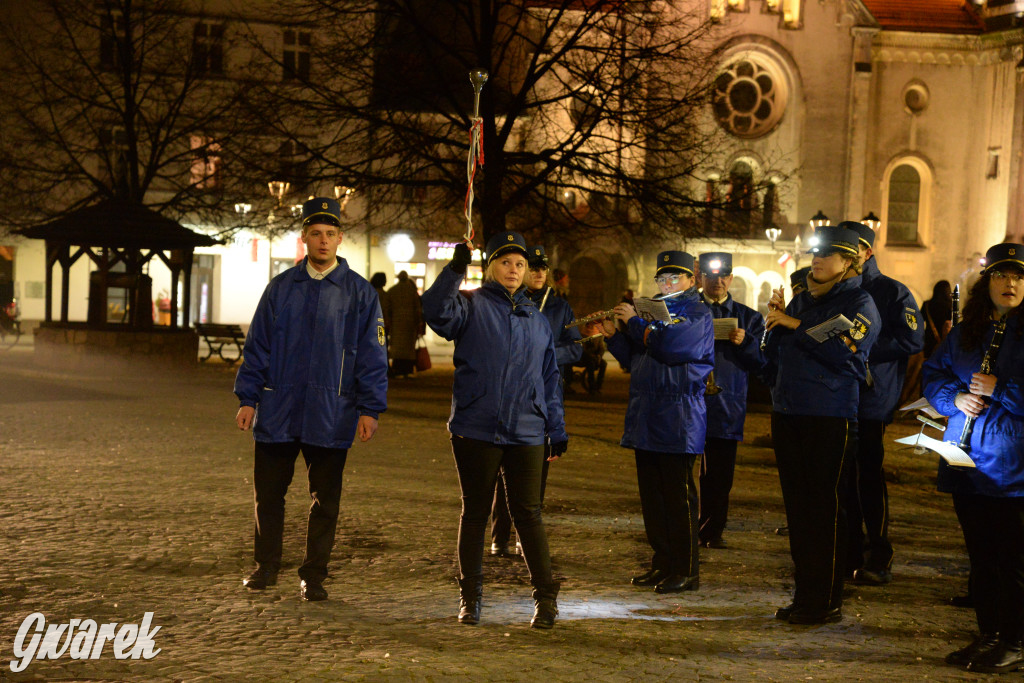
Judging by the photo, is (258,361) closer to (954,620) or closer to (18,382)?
(954,620)

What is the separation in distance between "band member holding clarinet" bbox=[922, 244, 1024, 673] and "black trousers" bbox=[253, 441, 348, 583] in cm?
314

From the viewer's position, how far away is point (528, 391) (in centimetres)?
612

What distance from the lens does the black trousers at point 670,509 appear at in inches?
275

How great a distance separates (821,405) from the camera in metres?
6.35

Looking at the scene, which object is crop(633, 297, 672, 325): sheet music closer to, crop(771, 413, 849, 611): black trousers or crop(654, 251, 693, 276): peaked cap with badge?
crop(654, 251, 693, 276): peaked cap with badge

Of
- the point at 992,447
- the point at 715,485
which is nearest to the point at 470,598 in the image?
the point at 992,447

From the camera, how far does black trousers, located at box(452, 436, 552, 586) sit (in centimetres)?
609

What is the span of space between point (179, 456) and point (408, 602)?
585 cm

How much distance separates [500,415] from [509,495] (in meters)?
0.46

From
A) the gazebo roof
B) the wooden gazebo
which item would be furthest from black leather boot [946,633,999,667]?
the wooden gazebo

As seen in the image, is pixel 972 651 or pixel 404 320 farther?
pixel 404 320

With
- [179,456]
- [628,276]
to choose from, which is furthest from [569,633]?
[628,276]

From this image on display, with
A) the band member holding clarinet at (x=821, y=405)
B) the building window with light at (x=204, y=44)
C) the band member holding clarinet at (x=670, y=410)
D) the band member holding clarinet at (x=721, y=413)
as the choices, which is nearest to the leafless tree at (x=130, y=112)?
the building window with light at (x=204, y=44)

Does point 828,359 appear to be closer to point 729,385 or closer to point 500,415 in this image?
point 500,415
